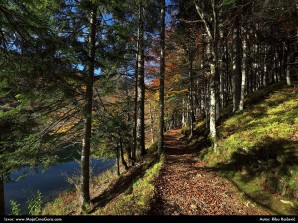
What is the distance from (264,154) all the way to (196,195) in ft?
10.4

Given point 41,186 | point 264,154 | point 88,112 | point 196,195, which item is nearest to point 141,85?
point 88,112

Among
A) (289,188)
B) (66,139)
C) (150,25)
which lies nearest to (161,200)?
(289,188)

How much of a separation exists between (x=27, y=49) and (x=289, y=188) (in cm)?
803

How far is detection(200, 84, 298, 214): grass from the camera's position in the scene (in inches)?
208

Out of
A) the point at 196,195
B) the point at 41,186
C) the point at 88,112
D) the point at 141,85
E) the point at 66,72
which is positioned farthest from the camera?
the point at 41,186

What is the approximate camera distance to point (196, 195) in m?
5.87

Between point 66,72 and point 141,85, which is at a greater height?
point 141,85

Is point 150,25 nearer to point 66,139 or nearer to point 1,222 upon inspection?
point 66,139

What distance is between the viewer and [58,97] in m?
7.76

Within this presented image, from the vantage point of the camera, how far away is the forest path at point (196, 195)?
16.5 feet

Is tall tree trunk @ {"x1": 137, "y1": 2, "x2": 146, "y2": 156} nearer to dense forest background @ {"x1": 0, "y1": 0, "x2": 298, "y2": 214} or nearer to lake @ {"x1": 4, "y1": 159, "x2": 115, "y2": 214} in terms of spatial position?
dense forest background @ {"x1": 0, "y1": 0, "x2": 298, "y2": 214}

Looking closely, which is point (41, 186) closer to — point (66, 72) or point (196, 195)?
point (66, 72)

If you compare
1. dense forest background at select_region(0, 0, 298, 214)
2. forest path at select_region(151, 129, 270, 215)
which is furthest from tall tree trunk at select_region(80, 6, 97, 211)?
forest path at select_region(151, 129, 270, 215)

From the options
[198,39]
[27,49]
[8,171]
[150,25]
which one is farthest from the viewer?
[198,39]
